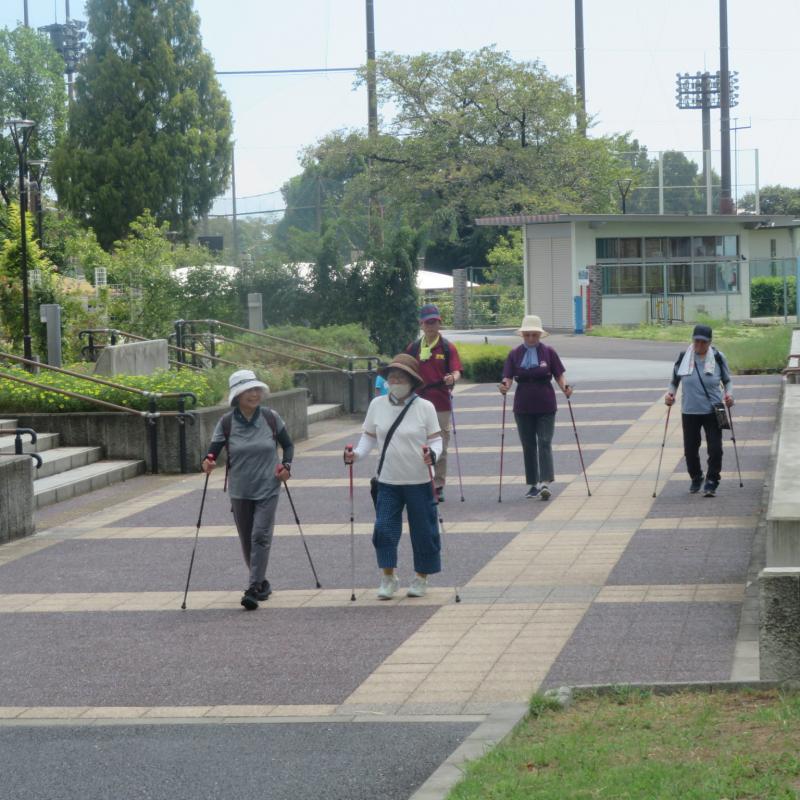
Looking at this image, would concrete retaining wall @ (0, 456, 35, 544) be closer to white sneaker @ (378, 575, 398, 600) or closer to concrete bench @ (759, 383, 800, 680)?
white sneaker @ (378, 575, 398, 600)

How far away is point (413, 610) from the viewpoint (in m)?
9.34

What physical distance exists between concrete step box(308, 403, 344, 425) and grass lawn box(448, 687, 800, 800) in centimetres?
1725

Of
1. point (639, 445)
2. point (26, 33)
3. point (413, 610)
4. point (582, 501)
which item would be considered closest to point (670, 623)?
point (413, 610)

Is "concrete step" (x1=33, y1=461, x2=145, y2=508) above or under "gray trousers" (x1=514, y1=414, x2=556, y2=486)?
under

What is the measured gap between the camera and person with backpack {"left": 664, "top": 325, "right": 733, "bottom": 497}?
1362cm

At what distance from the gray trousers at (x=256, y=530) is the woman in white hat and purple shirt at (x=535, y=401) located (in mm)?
4539

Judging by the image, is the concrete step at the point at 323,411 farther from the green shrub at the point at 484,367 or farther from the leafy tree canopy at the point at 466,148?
the leafy tree canopy at the point at 466,148

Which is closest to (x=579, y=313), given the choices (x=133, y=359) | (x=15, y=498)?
(x=133, y=359)

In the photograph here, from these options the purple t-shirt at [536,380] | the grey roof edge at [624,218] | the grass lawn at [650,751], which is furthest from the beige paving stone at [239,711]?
the grey roof edge at [624,218]

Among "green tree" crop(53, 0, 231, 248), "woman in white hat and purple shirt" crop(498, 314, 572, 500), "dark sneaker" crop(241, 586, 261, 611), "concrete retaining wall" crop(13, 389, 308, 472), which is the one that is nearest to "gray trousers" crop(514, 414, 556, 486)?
"woman in white hat and purple shirt" crop(498, 314, 572, 500)

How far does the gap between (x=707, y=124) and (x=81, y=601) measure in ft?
254

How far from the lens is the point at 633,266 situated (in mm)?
51906

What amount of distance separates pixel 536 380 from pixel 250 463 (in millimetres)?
4789

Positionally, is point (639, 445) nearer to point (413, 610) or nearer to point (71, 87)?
point (413, 610)
